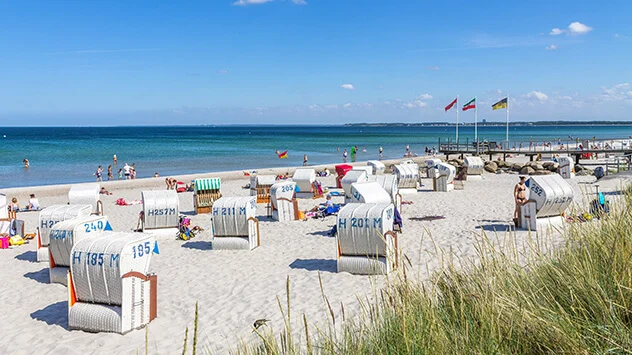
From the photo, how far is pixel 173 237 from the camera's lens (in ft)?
47.8

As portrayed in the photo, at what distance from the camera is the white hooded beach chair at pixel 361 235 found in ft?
31.8

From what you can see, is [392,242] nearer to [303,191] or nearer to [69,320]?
[69,320]

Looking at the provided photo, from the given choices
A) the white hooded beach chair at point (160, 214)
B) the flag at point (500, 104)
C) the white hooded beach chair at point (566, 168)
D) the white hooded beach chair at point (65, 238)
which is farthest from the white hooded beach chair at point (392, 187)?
the flag at point (500, 104)

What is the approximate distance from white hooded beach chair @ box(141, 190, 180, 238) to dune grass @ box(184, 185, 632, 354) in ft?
37.8

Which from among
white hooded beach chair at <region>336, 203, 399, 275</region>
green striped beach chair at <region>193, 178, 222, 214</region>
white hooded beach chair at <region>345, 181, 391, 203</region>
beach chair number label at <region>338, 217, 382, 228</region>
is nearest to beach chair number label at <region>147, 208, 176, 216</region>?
green striped beach chair at <region>193, 178, 222, 214</region>

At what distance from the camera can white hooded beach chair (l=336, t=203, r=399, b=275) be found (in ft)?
31.8

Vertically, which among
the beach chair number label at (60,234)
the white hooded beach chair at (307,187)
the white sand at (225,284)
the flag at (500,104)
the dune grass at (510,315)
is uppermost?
the flag at (500,104)

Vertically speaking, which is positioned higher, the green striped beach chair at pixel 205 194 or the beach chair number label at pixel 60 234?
the beach chair number label at pixel 60 234

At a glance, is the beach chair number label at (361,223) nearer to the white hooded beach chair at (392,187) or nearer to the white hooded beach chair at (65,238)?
the white hooded beach chair at (65,238)

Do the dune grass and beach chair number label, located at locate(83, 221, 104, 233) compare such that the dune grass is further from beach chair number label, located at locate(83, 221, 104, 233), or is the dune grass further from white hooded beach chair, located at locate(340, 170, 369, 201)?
white hooded beach chair, located at locate(340, 170, 369, 201)

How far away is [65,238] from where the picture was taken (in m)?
9.66

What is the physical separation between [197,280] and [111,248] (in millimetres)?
2980

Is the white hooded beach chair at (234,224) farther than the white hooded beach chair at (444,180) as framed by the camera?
No

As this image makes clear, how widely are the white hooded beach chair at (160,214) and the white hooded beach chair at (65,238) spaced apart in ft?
11.9
